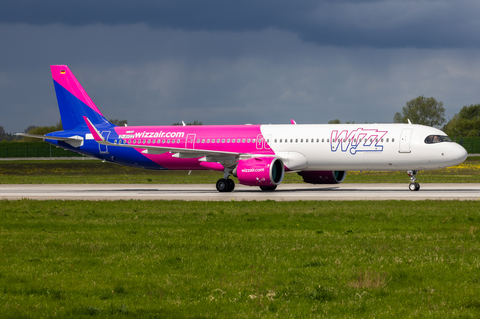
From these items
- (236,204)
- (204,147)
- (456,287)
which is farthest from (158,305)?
(204,147)

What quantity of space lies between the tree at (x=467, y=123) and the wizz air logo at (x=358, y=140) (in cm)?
10245

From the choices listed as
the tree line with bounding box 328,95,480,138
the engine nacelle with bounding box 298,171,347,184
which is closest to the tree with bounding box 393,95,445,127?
the tree line with bounding box 328,95,480,138

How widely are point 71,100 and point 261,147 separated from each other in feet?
51.1

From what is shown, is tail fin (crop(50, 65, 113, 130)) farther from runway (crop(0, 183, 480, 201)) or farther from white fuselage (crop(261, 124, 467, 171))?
white fuselage (crop(261, 124, 467, 171))

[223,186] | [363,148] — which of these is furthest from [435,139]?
[223,186]

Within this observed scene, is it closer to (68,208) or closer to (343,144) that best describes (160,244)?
(68,208)

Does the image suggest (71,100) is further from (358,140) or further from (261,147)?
(358,140)

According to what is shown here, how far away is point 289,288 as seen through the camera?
29.8 feet

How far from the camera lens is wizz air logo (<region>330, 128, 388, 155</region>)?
30953 millimetres

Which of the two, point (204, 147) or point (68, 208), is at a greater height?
point (204, 147)

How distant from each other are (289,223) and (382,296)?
8.38 metres

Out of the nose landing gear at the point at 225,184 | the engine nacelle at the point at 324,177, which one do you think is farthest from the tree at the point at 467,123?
the nose landing gear at the point at 225,184

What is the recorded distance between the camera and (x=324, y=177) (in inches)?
1396

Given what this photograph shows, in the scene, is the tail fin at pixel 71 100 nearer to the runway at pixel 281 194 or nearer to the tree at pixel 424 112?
the runway at pixel 281 194
